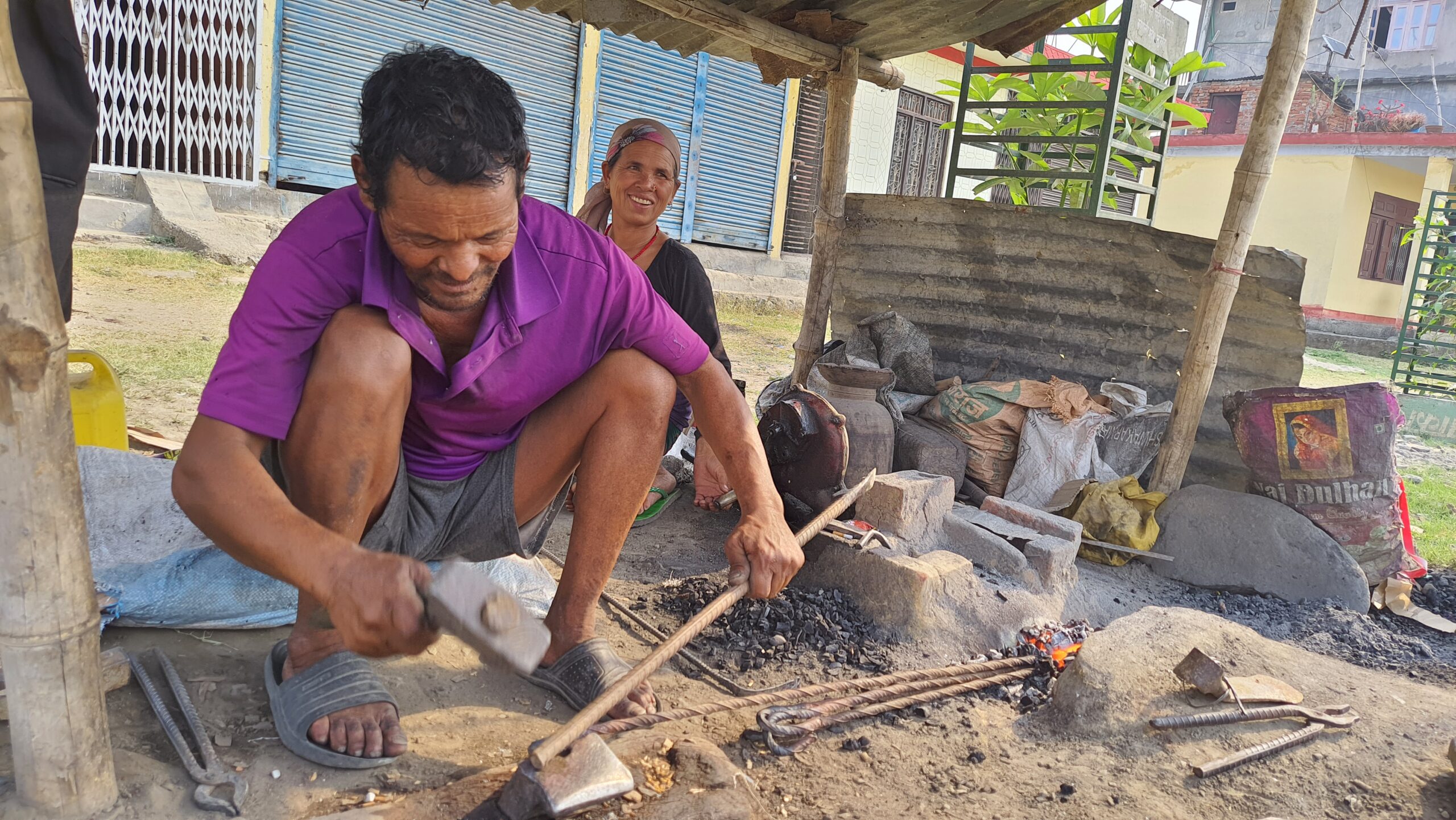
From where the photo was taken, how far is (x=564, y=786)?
Answer: 1.66 m

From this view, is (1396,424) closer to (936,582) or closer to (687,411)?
(936,582)

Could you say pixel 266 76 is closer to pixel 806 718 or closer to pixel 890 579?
pixel 890 579

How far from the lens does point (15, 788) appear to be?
151 cm

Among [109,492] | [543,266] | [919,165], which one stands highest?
[919,165]

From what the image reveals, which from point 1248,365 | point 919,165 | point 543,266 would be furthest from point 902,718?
point 919,165

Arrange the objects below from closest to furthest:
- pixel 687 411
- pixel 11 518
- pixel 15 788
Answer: pixel 11 518 → pixel 15 788 → pixel 687 411

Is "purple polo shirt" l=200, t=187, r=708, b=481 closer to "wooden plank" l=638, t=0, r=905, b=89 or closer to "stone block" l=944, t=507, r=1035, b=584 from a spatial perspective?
"stone block" l=944, t=507, r=1035, b=584

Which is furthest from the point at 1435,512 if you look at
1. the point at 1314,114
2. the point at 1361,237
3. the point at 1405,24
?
the point at 1405,24

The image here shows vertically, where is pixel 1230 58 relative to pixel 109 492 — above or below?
above

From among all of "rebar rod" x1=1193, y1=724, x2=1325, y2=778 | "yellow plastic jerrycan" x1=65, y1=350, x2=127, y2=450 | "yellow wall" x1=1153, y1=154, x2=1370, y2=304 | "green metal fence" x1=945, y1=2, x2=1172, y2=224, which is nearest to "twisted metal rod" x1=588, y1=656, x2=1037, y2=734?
"rebar rod" x1=1193, y1=724, x2=1325, y2=778

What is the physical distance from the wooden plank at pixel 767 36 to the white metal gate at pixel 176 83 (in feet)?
18.6

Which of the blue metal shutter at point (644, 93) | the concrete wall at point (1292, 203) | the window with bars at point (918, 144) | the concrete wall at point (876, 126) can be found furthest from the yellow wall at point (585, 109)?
the concrete wall at point (1292, 203)

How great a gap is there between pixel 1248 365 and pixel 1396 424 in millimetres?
778

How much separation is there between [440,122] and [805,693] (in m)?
1.52
